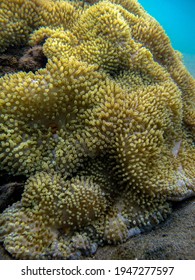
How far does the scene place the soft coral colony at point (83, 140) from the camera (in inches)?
81.2

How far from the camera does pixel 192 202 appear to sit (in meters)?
2.50

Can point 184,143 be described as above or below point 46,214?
above

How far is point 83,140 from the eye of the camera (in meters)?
2.22

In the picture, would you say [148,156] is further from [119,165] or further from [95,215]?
[95,215]

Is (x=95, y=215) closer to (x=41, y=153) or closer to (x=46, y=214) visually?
(x=46, y=214)

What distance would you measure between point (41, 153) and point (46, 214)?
1.86 feet

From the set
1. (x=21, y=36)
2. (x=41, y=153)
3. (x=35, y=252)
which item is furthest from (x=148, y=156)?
(x=21, y=36)

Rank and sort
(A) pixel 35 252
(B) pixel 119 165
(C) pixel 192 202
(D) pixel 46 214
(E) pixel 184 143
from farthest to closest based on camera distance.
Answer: (E) pixel 184 143
(C) pixel 192 202
(B) pixel 119 165
(D) pixel 46 214
(A) pixel 35 252

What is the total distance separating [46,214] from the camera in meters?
2.06

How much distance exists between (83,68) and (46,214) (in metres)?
1.43

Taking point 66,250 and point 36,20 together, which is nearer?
point 66,250

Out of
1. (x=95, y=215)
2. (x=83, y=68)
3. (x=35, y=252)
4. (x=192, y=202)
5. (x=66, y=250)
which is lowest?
(x=35, y=252)

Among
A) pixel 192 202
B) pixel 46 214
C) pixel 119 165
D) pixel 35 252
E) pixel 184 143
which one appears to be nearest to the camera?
pixel 35 252

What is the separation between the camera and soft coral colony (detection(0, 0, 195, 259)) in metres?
2.06
